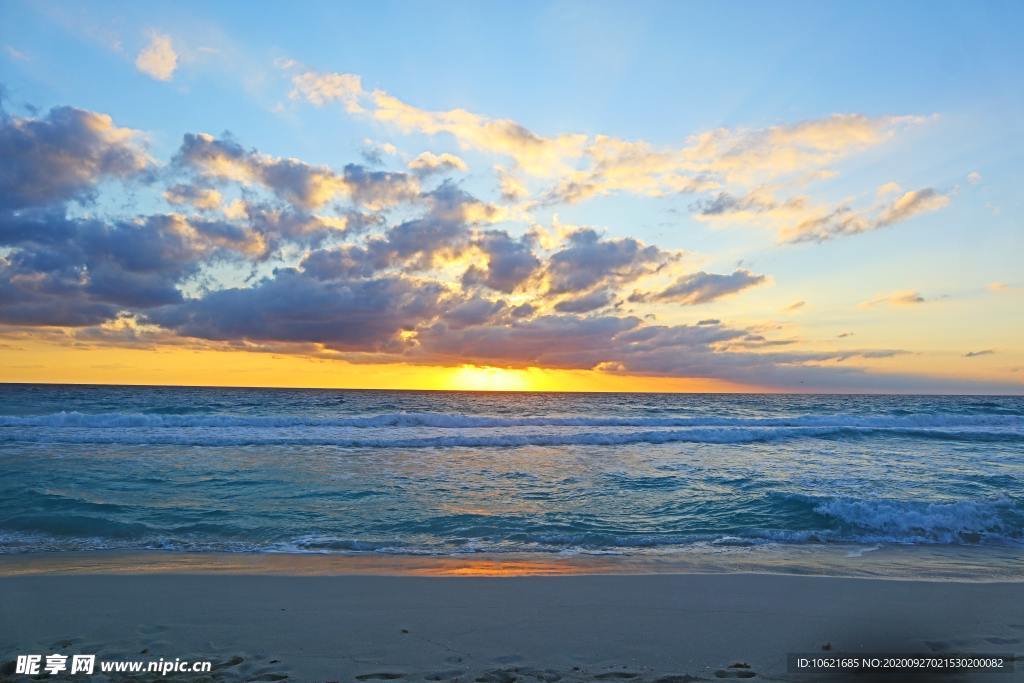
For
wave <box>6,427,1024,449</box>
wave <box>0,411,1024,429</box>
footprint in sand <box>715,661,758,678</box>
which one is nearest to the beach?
footprint in sand <box>715,661,758,678</box>

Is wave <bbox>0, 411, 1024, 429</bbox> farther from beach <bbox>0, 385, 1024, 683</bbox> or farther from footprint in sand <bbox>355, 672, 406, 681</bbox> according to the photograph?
footprint in sand <bbox>355, 672, 406, 681</bbox>

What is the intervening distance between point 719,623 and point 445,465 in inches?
548

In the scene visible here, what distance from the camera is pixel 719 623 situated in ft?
20.5

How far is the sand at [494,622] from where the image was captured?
17.0ft

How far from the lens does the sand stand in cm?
517

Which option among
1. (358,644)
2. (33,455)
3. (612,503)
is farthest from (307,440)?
(358,644)

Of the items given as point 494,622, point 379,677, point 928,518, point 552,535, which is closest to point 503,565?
point 552,535

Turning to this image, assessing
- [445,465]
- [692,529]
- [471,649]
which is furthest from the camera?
[445,465]

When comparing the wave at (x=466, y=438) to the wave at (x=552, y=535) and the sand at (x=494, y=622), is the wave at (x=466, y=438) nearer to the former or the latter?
the wave at (x=552, y=535)

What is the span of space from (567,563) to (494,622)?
9.10 feet

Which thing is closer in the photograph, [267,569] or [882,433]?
[267,569]

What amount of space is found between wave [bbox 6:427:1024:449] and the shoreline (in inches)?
612

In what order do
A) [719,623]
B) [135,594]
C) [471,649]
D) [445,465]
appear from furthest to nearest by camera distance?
[445,465] < [135,594] < [719,623] < [471,649]

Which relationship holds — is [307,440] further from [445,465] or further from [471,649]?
[471,649]
